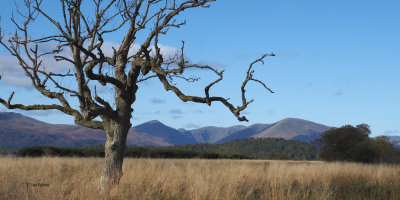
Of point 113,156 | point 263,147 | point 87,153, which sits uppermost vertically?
point 263,147

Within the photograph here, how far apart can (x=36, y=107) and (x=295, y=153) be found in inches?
2945

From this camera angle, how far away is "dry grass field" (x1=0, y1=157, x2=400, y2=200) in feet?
33.1

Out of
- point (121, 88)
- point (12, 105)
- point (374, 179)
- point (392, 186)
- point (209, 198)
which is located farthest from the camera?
point (374, 179)

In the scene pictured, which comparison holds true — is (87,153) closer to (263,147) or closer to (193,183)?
(193,183)

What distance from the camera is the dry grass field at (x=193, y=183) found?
10086 mm

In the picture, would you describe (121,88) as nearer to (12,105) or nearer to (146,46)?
(146,46)

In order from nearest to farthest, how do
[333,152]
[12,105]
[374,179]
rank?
[12,105] < [374,179] < [333,152]

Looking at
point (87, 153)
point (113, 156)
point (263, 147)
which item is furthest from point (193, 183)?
point (263, 147)

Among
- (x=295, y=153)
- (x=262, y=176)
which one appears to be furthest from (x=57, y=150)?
(x=295, y=153)

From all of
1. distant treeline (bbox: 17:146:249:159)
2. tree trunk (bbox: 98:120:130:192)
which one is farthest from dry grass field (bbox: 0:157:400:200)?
distant treeline (bbox: 17:146:249:159)

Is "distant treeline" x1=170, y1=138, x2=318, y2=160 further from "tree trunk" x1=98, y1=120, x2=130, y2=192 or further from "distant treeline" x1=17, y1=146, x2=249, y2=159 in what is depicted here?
"tree trunk" x1=98, y1=120, x2=130, y2=192

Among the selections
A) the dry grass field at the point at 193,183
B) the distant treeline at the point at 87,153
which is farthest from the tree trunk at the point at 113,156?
the distant treeline at the point at 87,153

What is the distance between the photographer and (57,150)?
3303 centimetres

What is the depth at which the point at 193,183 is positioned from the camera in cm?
1215
